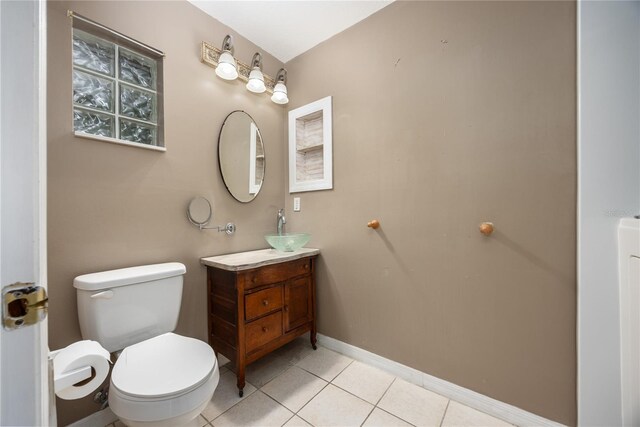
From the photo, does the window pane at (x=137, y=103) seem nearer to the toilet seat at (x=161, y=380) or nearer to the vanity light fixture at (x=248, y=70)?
the vanity light fixture at (x=248, y=70)

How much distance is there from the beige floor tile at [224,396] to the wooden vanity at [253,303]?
6cm

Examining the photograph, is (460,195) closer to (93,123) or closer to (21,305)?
(21,305)

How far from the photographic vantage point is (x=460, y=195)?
1.42 meters

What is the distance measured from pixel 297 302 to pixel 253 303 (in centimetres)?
40

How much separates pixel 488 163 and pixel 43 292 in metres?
1.69

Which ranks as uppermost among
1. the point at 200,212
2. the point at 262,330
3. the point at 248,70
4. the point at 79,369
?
the point at 248,70

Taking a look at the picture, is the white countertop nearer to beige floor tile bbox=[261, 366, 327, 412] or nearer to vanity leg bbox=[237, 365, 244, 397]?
vanity leg bbox=[237, 365, 244, 397]

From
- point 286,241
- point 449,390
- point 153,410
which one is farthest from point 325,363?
point 153,410

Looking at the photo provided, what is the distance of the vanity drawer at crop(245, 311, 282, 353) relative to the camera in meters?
1.54

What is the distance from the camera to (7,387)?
35cm

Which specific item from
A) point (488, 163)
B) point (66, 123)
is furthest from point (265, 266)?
point (488, 163)

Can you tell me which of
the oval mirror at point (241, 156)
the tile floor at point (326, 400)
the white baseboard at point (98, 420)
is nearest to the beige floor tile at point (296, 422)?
the tile floor at point (326, 400)

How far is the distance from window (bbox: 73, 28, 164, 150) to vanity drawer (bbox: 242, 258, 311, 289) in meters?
0.99

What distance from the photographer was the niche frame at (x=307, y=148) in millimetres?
2059
